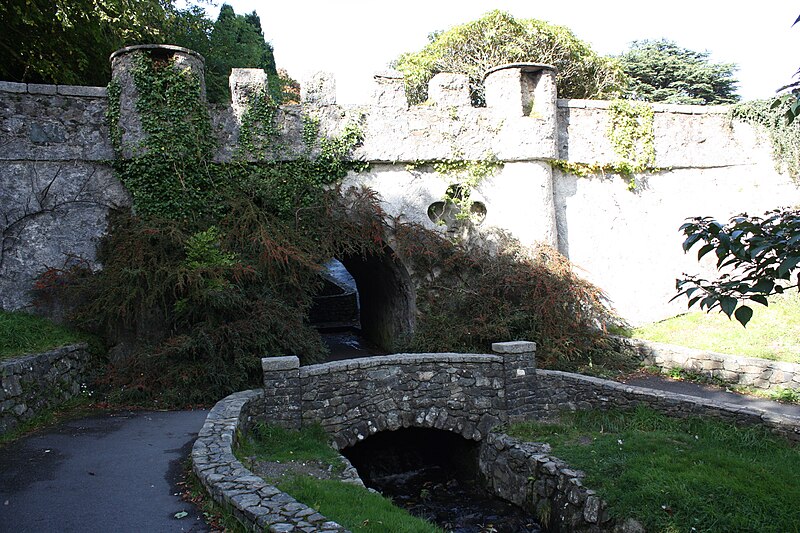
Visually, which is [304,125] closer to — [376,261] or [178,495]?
[376,261]

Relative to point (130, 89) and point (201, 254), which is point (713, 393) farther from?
point (130, 89)

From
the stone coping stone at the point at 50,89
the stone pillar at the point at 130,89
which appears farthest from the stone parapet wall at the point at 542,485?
the stone coping stone at the point at 50,89

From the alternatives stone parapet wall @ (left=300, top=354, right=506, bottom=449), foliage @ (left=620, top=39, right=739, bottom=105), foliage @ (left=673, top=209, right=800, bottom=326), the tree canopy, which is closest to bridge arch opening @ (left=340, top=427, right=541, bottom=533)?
stone parapet wall @ (left=300, top=354, right=506, bottom=449)

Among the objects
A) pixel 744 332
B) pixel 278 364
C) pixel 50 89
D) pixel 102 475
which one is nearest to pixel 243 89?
pixel 50 89

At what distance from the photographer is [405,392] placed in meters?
8.52

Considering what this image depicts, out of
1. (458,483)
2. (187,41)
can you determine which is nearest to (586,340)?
(458,483)

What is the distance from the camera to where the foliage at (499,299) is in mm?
10062

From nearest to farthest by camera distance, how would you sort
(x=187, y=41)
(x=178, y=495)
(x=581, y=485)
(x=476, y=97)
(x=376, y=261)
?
(x=178, y=495) → (x=581, y=485) → (x=376, y=261) → (x=187, y=41) → (x=476, y=97)

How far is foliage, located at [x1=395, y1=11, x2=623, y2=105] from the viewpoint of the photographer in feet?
56.2

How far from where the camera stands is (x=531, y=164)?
11.4 meters

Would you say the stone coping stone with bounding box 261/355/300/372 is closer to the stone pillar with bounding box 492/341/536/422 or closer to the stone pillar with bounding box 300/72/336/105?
the stone pillar with bounding box 492/341/536/422

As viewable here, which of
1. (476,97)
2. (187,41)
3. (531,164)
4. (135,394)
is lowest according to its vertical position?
(135,394)

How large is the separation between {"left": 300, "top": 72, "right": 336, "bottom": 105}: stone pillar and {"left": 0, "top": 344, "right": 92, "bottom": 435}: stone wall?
5.42 meters

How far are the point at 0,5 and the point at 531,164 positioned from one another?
943 cm
